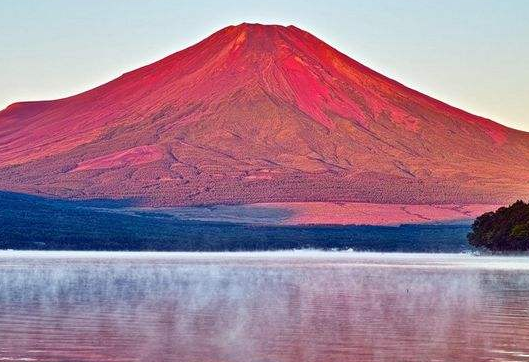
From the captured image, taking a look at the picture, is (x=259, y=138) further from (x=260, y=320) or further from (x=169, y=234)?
(x=260, y=320)

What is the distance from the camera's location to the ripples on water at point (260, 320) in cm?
2142

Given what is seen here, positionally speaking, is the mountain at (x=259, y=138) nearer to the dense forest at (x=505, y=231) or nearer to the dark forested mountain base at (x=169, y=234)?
the dark forested mountain base at (x=169, y=234)

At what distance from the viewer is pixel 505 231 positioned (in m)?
88.9

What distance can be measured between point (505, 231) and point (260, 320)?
63.6m

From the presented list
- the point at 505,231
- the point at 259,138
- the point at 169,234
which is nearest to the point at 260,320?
the point at 505,231

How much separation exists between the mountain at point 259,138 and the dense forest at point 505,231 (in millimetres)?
52532

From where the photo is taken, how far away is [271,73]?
184125 millimetres

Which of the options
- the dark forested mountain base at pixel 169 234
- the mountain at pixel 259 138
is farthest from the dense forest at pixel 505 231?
the mountain at pixel 259 138

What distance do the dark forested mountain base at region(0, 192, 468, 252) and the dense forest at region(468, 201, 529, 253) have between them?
14.7 m

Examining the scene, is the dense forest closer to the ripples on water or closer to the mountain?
the ripples on water

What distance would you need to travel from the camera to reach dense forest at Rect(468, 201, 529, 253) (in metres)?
85.3

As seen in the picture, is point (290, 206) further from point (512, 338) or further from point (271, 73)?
point (512, 338)

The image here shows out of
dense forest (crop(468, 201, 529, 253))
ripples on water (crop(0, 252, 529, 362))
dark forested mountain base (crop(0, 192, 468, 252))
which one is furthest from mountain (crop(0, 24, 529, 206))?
ripples on water (crop(0, 252, 529, 362))

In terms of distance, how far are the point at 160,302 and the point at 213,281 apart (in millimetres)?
12533
